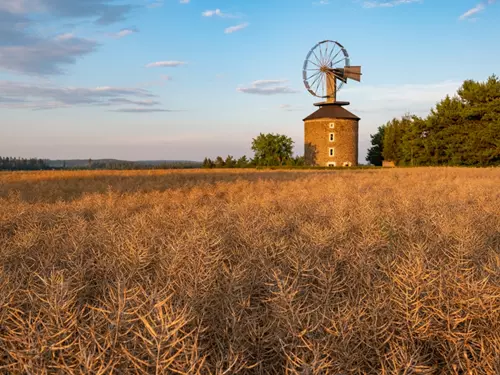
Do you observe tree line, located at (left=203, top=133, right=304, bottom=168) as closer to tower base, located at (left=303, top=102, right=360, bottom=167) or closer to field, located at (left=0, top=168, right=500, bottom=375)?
tower base, located at (left=303, top=102, right=360, bottom=167)

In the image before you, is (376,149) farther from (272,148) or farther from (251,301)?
(251,301)

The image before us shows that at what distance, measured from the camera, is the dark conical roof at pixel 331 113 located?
56312 millimetres

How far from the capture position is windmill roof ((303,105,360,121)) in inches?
2217

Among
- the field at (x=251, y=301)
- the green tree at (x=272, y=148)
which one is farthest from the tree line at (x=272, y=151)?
the field at (x=251, y=301)

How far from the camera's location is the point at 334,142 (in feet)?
184

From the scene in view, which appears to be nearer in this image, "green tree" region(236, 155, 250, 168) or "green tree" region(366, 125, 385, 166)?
"green tree" region(236, 155, 250, 168)

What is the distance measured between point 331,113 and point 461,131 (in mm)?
16350

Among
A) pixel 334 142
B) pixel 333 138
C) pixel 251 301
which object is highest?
pixel 333 138

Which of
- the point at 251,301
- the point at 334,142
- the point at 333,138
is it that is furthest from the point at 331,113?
the point at 251,301

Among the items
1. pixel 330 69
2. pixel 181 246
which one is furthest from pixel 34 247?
pixel 330 69

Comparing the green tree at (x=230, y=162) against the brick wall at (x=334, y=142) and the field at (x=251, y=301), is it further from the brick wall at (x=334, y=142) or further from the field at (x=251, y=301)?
the field at (x=251, y=301)

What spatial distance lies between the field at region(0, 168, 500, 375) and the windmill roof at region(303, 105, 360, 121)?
50.0 m

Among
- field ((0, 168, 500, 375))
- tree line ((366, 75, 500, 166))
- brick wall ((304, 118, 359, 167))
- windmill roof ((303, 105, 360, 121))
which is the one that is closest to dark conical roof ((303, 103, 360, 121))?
windmill roof ((303, 105, 360, 121))

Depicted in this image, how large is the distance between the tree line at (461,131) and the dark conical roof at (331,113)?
822cm
